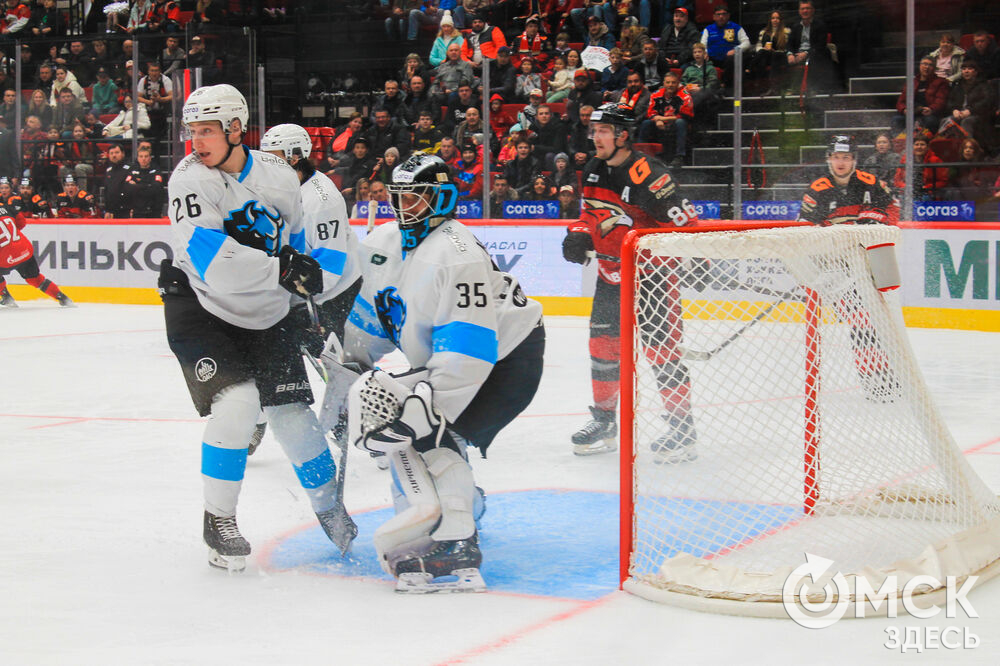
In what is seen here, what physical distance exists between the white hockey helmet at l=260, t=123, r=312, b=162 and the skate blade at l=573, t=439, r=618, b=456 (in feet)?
4.85

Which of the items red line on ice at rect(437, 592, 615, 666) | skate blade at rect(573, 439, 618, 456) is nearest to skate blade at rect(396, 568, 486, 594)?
red line on ice at rect(437, 592, 615, 666)

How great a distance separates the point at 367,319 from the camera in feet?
10.3

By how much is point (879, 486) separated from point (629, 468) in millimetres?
733

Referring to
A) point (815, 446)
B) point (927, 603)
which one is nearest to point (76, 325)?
point (815, 446)

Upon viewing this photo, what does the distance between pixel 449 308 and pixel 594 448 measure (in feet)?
6.12

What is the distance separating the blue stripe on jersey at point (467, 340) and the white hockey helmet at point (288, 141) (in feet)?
5.83

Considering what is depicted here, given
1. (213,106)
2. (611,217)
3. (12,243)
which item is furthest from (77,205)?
(213,106)

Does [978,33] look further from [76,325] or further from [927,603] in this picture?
[927,603]

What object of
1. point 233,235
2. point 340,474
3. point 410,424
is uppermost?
point 233,235

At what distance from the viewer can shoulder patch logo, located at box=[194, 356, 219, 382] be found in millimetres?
2988

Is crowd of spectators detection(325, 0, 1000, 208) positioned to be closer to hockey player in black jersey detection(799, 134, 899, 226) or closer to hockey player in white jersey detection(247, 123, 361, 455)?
hockey player in black jersey detection(799, 134, 899, 226)

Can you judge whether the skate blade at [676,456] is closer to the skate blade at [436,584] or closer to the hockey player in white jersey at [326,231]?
the skate blade at [436,584]

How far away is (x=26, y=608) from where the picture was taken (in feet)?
9.00

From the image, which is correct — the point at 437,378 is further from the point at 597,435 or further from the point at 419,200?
the point at 597,435
